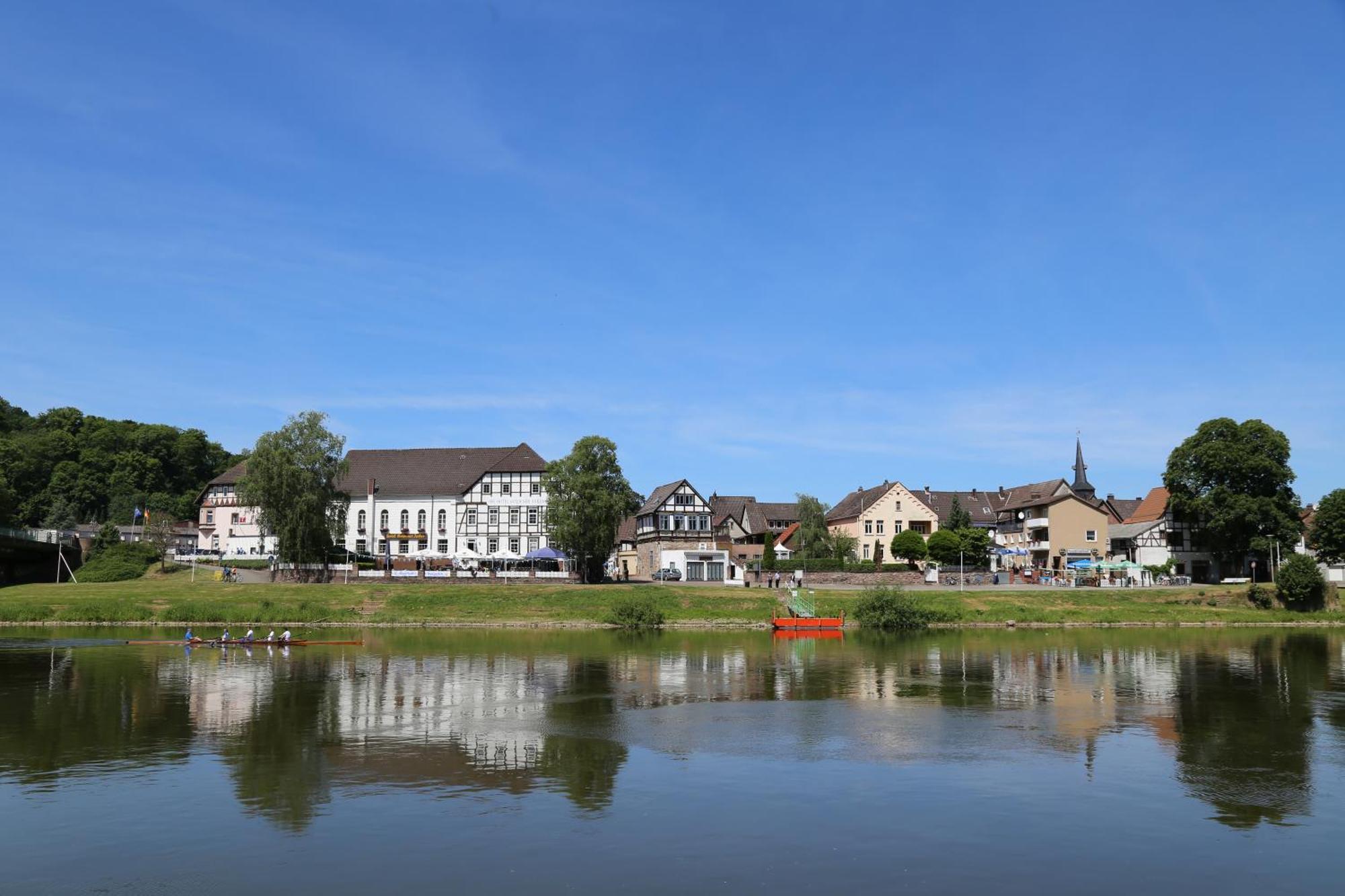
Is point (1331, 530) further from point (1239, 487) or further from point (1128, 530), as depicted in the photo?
point (1128, 530)

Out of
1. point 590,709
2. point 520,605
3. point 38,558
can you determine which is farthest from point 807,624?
point 38,558

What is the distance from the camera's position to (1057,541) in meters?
107

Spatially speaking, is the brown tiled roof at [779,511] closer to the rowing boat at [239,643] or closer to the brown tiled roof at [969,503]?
the brown tiled roof at [969,503]

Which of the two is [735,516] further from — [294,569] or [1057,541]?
[294,569]

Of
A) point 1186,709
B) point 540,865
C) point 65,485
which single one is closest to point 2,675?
point 540,865

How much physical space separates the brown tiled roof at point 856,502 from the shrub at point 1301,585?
41.5 m

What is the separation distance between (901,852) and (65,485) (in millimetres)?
156311

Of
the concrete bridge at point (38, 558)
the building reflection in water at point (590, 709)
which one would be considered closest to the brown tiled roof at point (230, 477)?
the concrete bridge at point (38, 558)

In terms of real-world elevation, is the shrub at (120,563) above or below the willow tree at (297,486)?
below

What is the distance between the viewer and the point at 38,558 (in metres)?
92.9

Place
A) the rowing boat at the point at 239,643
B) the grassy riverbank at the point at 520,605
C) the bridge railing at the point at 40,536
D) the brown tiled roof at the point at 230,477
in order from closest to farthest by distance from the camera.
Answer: the rowing boat at the point at 239,643, the grassy riverbank at the point at 520,605, the bridge railing at the point at 40,536, the brown tiled roof at the point at 230,477

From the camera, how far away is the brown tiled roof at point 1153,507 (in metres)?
105

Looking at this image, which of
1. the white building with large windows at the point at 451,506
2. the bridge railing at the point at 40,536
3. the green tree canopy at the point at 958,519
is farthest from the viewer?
the green tree canopy at the point at 958,519

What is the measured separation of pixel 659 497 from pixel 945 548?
95.2 ft
